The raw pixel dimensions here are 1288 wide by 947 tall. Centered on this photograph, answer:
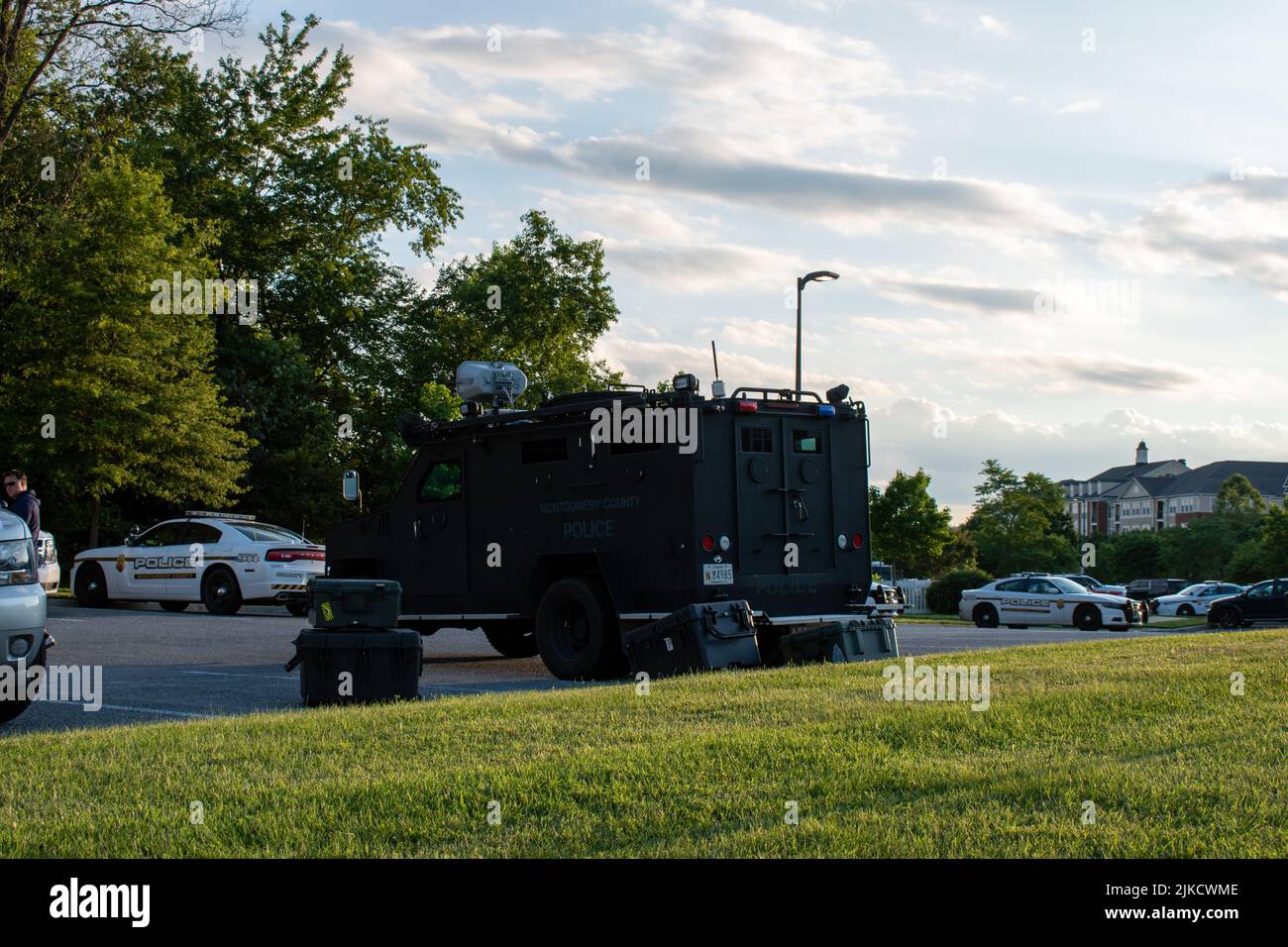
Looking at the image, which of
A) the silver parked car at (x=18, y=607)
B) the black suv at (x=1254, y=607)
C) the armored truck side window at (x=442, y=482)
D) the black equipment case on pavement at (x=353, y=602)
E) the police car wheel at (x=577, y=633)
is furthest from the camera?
the black suv at (x=1254, y=607)

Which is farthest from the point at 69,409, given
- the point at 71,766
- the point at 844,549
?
the point at 71,766

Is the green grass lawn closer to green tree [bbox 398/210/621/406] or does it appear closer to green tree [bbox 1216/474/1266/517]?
green tree [bbox 398/210/621/406]

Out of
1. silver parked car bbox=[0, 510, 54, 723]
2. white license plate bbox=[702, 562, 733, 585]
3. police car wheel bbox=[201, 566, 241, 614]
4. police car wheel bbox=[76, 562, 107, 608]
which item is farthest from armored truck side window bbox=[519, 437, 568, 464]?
police car wheel bbox=[76, 562, 107, 608]

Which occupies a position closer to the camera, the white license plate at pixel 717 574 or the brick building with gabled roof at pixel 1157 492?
the white license plate at pixel 717 574

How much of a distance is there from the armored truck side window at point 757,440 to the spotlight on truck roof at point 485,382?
116 inches

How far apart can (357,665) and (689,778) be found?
457 centimetres

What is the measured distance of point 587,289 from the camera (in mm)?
51125

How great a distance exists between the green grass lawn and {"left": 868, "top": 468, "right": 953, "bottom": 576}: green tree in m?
55.7

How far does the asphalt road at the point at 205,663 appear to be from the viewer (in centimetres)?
1030

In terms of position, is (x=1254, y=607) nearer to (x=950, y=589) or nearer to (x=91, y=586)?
(x=950, y=589)

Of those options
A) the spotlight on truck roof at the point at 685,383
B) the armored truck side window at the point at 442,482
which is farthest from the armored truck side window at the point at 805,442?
the armored truck side window at the point at 442,482

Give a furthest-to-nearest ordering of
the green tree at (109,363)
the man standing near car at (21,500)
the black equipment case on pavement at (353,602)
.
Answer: the green tree at (109,363), the man standing near car at (21,500), the black equipment case on pavement at (353,602)

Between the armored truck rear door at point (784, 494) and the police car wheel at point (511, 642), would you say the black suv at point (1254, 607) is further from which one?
the armored truck rear door at point (784, 494)
